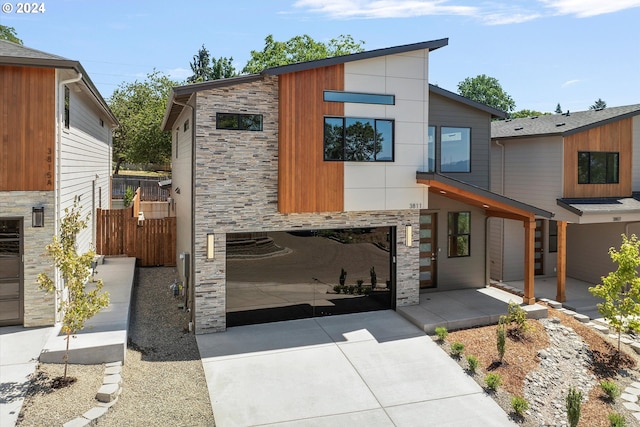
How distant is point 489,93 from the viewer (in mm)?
71062

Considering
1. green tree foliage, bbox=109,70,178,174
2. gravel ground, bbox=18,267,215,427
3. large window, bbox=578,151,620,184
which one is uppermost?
green tree foliage, bbox=109,70,178,174

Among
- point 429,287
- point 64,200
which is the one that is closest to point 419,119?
point 429,287

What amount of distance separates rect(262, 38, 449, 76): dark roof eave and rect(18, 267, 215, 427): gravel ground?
6.41 meters

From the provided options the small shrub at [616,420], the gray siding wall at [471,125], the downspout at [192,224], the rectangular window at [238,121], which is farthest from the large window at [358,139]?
the small shrub at [616,420]

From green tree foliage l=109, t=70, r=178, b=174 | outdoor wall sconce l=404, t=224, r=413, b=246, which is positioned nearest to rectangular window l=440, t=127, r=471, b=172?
outdoor wall sconce l=404, t=224, r=413, b=246

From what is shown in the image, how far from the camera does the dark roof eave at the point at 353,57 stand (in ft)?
33.6

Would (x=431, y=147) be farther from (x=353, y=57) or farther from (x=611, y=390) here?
(x=611, y=390)

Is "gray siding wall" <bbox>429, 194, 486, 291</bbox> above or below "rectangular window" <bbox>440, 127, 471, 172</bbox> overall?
below

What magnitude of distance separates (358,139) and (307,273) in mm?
3615

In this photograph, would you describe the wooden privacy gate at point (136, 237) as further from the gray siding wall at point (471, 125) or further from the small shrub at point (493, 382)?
the small shrub at point (493, 382)

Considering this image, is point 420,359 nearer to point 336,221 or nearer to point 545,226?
point 336,221

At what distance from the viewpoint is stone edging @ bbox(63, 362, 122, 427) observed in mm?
6418

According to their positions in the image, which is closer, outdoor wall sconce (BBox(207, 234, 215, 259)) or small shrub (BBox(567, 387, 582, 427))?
small shrub (BBox(567, 387, 582, 427))

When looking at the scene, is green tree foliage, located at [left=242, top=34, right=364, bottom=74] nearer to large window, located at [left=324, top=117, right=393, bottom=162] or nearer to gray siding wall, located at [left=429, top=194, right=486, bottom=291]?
gray siding wall, located at [left=429, top=194, right=486, bottom=291]
